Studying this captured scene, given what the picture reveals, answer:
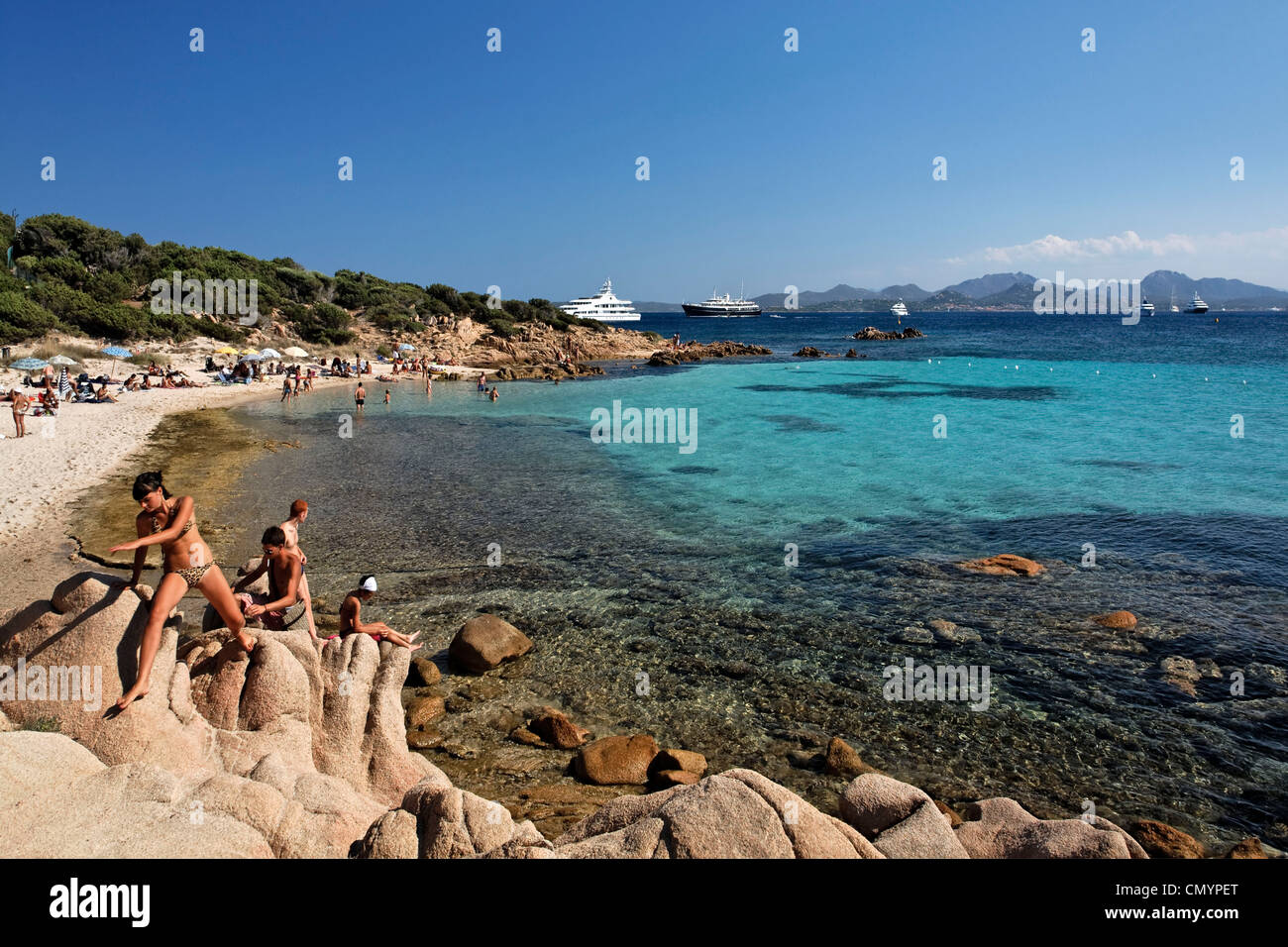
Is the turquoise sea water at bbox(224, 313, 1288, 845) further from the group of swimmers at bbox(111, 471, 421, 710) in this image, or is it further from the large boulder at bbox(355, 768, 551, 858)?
the large boulder at bbox(355, 768, 551, 858)

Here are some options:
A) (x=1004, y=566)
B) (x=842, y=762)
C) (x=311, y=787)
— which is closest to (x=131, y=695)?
(x=311, y=787)

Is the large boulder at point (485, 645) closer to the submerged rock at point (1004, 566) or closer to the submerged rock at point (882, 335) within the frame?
the submerged rock at point (1004, 566)

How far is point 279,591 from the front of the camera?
9.20 meters

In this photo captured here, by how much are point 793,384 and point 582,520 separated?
142 feet

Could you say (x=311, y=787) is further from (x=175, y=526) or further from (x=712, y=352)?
(x=712, y=352)

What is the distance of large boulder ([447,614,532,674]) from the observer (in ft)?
36.4

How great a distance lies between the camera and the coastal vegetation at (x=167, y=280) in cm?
4703

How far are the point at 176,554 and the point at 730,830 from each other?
5.84 meters

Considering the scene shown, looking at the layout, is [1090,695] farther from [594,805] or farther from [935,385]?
[935,385]

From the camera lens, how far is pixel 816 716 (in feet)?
33.2
